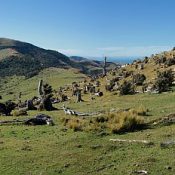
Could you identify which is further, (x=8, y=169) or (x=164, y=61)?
(x=164, y=61)

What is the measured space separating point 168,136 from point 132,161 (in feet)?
18.4

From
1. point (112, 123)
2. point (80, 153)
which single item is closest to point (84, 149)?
point (80, 153)

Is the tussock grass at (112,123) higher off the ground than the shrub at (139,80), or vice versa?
the shrub at (139,80)

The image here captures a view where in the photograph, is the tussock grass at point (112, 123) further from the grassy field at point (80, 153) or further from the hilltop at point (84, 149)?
the grassy field at point (80, 153)

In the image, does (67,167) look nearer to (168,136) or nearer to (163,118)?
(168,136)

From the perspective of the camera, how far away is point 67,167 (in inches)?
960

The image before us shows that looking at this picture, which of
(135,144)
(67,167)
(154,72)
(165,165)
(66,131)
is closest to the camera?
(165,165)

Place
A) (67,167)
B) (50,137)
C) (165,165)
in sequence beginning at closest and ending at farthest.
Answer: (165,165), (67,167), (50,137)

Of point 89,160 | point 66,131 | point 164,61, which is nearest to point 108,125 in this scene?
point 66,131

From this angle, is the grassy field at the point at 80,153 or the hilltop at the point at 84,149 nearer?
the grassy field at the point at 80,153

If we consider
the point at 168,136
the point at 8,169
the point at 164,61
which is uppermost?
the point at 164,61

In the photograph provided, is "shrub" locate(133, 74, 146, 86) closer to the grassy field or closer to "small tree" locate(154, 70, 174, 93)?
"small tree" locate(154, 70, 174, 93)

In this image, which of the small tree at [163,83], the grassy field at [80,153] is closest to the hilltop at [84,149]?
the grassy field at [80,153]

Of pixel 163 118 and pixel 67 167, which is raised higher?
pixel 163 118
